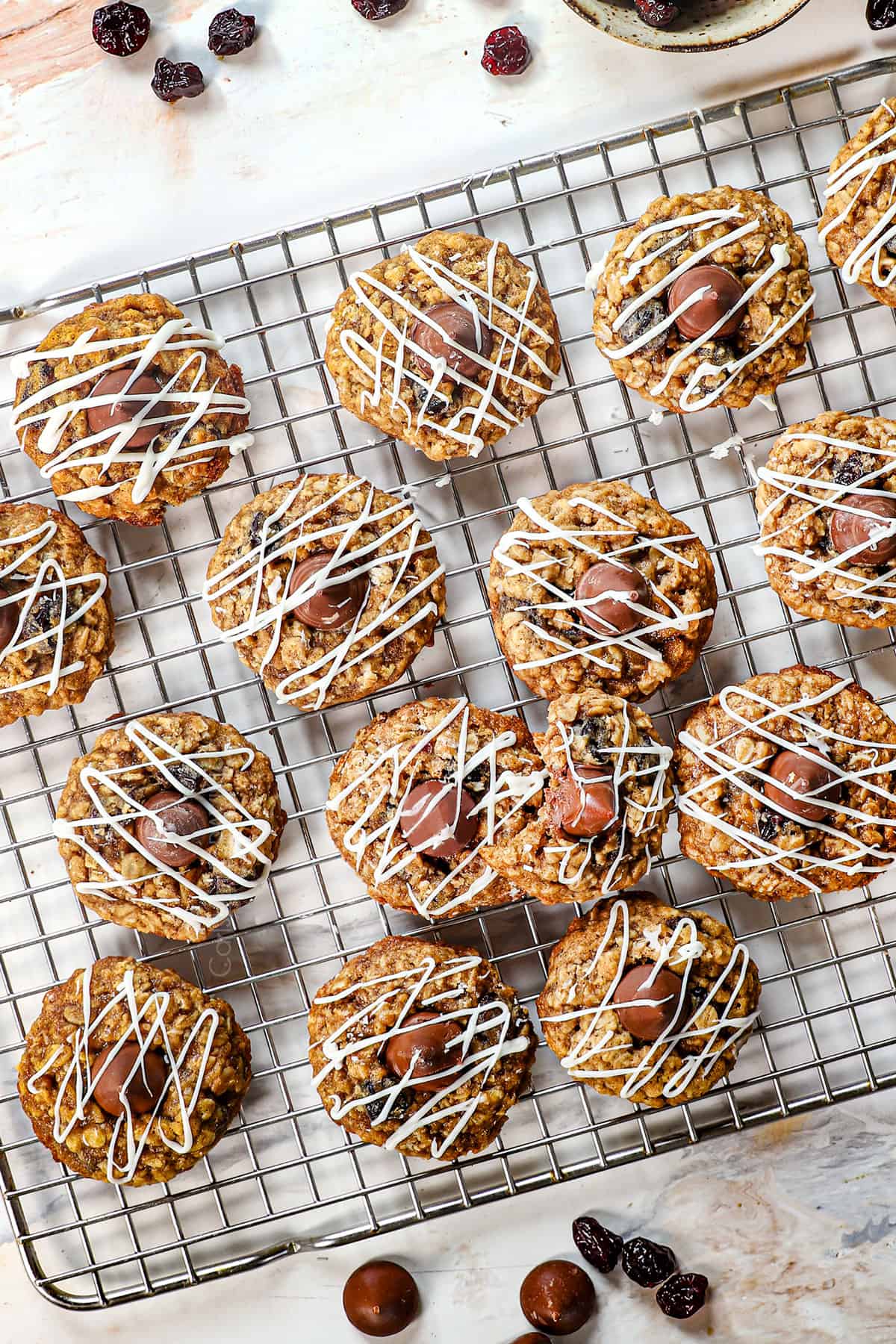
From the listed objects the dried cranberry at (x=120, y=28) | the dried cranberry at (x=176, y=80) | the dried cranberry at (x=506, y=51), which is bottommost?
the dried cranberry at (x=506, y=51)

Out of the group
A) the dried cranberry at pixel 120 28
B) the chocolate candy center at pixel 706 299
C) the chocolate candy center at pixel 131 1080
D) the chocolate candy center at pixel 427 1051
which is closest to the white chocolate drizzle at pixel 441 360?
the chocolate candy center at pixel 706 299

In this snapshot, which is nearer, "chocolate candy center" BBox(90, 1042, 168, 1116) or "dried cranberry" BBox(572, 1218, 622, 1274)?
"chocolate candy center" BBox(90, 1042, 168, 1116)

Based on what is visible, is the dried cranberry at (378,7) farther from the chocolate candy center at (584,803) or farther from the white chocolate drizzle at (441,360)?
the chocolate candy center at (584,803)

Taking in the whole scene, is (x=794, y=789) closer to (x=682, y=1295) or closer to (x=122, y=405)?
(x=682, y=1295)

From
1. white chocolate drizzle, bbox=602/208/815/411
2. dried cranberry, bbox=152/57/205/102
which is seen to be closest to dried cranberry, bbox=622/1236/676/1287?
white chocolate drizzle, bbox=602/208/815/411

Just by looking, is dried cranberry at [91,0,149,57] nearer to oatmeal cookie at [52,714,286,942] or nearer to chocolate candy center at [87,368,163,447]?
chocolate candy center at [87,368,163,447]

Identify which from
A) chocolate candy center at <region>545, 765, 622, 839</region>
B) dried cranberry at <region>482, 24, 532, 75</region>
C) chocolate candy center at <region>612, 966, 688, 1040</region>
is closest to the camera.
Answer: chocolate candy center at <region>545, 765, 622, 839</region>
